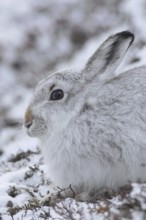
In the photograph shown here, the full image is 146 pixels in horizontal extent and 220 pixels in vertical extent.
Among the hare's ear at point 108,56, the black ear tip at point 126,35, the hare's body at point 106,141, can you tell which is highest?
the black ear tip at point 126,35

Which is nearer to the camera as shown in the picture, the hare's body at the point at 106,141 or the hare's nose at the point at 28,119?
the hare's body at the point at 106,141

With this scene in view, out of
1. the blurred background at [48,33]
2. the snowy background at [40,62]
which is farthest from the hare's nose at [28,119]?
the blurred background at [48,33]

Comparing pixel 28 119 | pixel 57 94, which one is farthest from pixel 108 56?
pixel 28 119

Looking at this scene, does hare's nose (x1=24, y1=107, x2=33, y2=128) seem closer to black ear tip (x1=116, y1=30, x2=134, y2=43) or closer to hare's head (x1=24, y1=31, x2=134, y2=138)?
hare's head (x1=24, y1=31, x2=134, y2=138)

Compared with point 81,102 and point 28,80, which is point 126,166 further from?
point 28,80

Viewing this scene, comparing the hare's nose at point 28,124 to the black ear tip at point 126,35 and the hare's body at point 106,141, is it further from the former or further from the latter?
the black ear tip at point 126,35

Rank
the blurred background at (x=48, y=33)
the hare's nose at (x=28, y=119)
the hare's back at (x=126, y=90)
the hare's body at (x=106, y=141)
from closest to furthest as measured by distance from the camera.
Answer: the hare's body at (x=106, y=141)
the hare's back at (x=126, y=90)
the hare's nose at (x=28, y=119)
the blurred background at (x=48, y=33)

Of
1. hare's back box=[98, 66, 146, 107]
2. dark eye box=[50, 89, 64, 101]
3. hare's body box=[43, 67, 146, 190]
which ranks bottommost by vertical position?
hare's body box=[43, 67, 146, 190]

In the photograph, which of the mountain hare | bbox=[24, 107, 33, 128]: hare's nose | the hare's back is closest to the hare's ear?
the mountain hare
